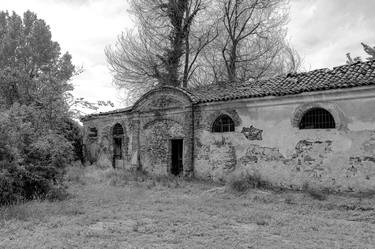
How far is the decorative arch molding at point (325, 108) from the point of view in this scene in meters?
11.8

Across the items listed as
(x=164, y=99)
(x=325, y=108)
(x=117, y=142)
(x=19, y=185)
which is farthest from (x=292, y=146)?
(x=117, y=142)

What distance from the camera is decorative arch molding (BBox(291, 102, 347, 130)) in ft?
38.8

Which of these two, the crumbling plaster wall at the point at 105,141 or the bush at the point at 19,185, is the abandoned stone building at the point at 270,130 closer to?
the crumbling plaster wall at the point at 105,141

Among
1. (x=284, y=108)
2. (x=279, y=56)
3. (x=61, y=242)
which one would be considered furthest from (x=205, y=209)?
(x=279, y=56)

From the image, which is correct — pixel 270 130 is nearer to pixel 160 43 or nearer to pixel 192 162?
pixel 192 162

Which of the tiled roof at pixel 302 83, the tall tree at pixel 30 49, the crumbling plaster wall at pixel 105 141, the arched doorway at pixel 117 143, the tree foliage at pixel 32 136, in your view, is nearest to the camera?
the tree foliage at pixel 32 136

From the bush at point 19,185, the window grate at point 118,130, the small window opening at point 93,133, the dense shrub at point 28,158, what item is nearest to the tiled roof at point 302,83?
the window grate at point 118,130

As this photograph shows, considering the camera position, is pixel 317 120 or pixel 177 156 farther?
pixel 177 156

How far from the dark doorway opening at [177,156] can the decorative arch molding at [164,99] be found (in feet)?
6.07

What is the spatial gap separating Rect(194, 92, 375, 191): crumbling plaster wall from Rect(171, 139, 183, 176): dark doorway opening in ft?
4.79

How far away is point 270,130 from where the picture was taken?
1362cm

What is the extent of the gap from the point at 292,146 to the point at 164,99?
724 cm

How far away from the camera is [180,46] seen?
24.8m

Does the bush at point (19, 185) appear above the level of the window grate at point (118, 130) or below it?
below
